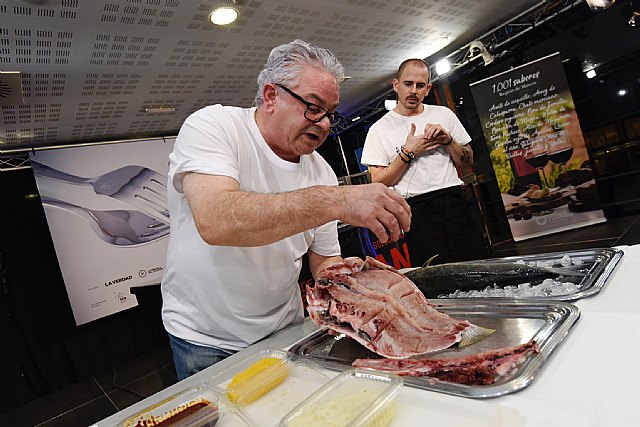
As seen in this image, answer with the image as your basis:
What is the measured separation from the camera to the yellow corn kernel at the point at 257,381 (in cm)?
92

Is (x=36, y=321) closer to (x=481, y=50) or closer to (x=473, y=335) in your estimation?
(x=473, y=335)

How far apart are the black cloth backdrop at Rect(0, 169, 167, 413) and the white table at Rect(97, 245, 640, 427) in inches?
181

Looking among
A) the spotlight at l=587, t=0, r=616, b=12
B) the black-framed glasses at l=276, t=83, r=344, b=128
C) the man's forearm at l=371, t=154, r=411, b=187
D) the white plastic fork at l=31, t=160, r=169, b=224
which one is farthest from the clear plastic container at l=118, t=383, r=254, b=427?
the spotlight at l=587, t=0, r=616, b=12

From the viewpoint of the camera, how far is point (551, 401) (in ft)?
2.26

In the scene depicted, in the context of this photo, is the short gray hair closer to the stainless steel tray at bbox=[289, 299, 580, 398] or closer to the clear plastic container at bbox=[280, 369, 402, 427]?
the stainless steel tray at bbox=[289, 299, 580, 398]

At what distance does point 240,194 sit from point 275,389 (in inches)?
20.8

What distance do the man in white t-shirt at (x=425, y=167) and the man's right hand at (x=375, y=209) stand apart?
1823 millimetres

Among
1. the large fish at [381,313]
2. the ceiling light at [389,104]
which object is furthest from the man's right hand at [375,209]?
the ceiling light at [389,104]

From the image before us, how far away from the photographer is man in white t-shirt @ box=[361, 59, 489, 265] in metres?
2.95

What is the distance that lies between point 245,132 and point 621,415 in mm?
1310

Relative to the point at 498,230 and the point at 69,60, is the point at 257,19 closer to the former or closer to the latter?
the point at 69,60

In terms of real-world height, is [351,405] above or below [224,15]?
below

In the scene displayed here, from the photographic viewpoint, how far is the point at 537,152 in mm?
5793

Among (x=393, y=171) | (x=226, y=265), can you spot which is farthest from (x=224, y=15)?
(x=226, y=265)
